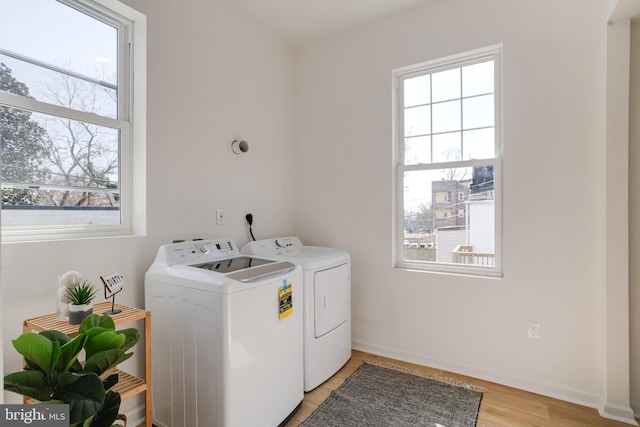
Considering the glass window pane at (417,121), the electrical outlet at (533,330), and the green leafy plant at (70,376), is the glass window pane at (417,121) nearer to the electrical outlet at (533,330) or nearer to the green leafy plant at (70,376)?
the electrical outlet at (533,330)

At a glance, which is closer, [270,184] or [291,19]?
[291,19]

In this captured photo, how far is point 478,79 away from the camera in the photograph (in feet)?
7.92

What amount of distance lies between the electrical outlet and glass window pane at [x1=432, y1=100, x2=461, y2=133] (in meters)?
1.46

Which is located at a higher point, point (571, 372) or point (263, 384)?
point (263, 384)

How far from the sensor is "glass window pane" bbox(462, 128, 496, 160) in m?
2.36

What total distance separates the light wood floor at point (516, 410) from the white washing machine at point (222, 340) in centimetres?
19

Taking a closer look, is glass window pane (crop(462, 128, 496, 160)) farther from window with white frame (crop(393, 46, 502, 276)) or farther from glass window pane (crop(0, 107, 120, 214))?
glass window pane (crop(0, 107, 120, 214))

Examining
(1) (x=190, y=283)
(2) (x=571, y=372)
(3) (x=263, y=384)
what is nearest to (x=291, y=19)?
(1) (x=190, y=283)

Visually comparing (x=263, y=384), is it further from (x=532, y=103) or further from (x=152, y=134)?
(x=532, y=103)

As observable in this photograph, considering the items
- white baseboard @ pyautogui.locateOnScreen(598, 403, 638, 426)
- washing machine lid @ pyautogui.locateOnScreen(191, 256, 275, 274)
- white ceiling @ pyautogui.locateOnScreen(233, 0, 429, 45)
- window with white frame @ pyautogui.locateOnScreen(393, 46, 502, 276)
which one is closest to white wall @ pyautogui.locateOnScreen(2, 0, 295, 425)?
white ceiling @ pyautogui.locateOnScreen(233, 0, 429, 45)

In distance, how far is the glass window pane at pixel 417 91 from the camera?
103 inches

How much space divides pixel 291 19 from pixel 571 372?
10.6ft

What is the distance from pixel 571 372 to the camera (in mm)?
2057

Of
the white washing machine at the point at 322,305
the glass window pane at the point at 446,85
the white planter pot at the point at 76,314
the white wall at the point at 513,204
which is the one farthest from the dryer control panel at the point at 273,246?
the glass window pane at the point at 446,85
